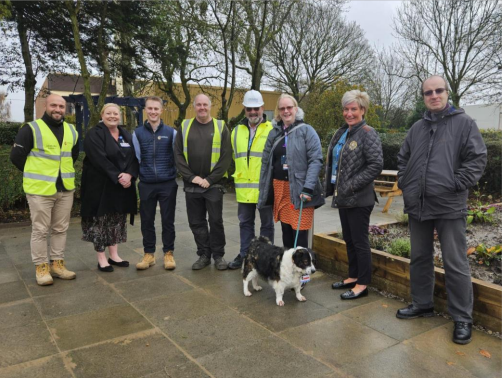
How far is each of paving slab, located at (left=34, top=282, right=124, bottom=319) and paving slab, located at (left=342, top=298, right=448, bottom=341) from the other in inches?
89.1

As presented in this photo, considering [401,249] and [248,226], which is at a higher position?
[248,226]

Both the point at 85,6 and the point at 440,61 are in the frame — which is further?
the point at 440,61

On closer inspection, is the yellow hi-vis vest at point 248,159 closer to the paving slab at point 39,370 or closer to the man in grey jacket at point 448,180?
the man in grey jacket at point 448,180

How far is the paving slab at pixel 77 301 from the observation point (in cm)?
362

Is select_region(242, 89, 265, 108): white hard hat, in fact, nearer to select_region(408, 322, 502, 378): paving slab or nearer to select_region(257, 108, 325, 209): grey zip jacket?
select_region(257, 108, 325, 209): grey zip jacket

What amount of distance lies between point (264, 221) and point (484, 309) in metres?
2.29

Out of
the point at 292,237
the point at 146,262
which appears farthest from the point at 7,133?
the point at 292,237

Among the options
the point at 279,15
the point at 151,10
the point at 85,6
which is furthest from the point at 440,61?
the point at 85,6

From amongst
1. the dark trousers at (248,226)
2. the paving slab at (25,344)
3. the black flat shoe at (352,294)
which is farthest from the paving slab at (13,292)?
the black flat shoe at (352,294)

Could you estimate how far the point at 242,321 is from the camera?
342 centimetres

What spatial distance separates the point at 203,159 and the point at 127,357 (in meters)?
2.38

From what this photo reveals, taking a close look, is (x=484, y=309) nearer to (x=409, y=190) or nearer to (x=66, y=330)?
(x=409, y=190)

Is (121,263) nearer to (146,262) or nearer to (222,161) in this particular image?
(146,262)

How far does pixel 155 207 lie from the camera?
4.86 metres
